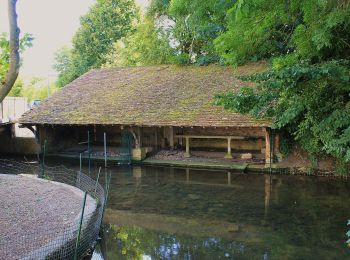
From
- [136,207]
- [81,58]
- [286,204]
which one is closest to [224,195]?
[286,204]

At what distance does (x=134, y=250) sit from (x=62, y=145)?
43.4 ft

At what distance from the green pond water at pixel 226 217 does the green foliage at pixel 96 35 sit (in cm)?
1882

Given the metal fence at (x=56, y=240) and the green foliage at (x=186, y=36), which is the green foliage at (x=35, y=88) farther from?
the metal fence at (x=56, y=240)

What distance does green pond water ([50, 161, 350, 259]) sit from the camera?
23.0ft

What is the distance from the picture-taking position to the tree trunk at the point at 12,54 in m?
3.20

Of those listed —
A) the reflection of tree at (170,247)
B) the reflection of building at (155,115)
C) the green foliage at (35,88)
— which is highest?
the green foliage at (35,88)

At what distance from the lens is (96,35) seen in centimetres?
2980

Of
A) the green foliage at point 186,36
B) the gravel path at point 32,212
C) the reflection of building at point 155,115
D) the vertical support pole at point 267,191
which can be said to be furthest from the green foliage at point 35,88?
the vertical support pole at point 267,191

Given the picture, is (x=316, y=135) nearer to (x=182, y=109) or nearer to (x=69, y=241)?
(x=182, y=109)

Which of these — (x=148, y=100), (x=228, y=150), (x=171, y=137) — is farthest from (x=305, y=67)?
(x=171, y=137)

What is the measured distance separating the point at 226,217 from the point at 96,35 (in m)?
24.5

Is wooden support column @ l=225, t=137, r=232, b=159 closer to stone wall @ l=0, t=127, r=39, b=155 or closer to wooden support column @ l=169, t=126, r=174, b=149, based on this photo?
wooden support column @ l=169, t=126, r=174, b=149

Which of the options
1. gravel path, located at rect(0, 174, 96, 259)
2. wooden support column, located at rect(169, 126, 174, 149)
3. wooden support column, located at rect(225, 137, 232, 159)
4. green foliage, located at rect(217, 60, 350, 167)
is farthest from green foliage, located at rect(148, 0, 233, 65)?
gravel path, located at rect(0, 174, 96, 259)

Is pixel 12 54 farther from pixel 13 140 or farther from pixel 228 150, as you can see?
pixel 13 140
